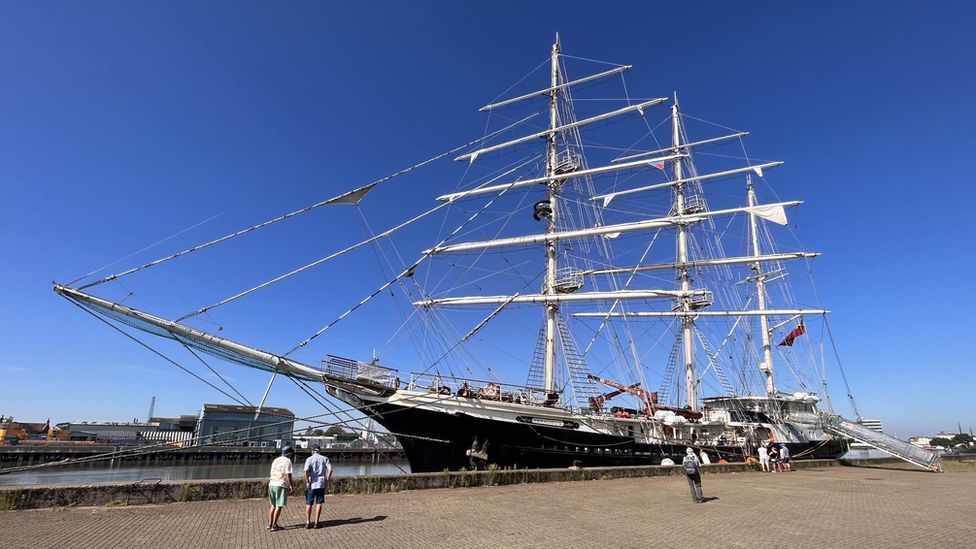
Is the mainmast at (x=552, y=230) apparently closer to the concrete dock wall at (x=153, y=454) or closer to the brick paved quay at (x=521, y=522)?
the brick paved quay at (x=521, y=522)

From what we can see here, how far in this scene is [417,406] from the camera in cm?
1880

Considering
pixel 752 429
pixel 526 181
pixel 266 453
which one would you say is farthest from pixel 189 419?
pixel 752 429

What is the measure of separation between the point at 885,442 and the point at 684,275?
55.2 feet

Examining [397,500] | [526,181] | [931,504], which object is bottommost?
[931,504]

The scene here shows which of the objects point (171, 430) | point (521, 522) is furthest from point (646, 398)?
point (171, 430)

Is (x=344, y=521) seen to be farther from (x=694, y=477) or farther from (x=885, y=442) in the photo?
(x=885, y=442)

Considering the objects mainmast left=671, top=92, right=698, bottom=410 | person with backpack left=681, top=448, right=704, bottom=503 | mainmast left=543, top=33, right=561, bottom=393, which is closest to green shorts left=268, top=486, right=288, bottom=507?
person with backpack left=681, top=448, right=704, bottom=503

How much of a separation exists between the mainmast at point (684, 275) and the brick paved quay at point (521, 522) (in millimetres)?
24138

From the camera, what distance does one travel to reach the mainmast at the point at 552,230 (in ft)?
89.4

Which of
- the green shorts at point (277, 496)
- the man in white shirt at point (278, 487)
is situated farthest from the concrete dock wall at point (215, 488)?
the green shorts at point (277, 496)

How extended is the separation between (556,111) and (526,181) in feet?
22.1

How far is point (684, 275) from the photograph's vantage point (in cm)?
4112

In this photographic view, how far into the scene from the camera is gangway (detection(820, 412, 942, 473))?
1112 inches

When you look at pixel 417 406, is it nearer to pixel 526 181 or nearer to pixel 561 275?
pixel 561 275
